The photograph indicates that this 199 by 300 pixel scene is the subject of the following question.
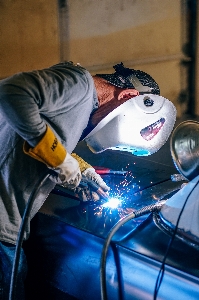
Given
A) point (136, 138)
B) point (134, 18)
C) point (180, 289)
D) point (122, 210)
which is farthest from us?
point (134, 18)

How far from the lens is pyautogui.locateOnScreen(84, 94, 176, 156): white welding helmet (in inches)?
77.5

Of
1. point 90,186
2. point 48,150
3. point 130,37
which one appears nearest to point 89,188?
point 90,186

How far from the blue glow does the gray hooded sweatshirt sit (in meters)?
0.31

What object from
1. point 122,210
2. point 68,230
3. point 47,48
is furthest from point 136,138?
point 47,48

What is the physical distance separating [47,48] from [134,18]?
1466 millimetres

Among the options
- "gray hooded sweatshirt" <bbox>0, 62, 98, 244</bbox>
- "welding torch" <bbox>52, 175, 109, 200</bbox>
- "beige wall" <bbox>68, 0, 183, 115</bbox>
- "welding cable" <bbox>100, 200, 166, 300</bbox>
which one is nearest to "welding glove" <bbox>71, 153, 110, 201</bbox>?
"welding torch" <bbox>52, 175, 109, 200</bbox>

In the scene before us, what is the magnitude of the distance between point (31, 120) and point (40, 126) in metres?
0.05

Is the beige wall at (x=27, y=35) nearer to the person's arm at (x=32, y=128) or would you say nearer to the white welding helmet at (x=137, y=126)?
the white welding helmet at (x=137, y=126)

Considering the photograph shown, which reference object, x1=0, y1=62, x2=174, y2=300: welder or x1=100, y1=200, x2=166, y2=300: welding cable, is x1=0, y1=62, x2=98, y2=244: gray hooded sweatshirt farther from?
x1=100, y1=200, x2=166, y2=300: welding cable

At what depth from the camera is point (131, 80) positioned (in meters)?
2.02

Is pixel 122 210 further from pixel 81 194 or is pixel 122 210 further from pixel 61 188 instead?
pixel 61 188

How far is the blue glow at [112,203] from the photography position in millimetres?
1970

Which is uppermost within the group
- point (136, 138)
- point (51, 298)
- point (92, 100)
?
point (92, 100)

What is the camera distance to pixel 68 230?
1803mm
